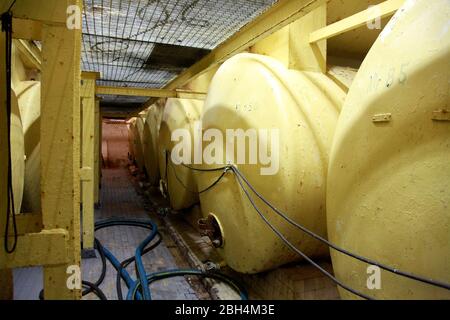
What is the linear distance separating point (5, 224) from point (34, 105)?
5.85ft

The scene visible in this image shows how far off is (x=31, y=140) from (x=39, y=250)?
1586 mm

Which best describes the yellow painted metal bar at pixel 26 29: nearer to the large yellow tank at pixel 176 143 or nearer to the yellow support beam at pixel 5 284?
the yellow support beam at pixel 5 284

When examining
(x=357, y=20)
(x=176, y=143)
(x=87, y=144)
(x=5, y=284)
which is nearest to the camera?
(x=5, y=284)

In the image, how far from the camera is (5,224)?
47.6 inches

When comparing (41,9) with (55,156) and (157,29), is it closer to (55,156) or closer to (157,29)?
(55,156)

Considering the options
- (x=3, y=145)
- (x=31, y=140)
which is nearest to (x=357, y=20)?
(x=3, y=145)

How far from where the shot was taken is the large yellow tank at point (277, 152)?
225 centimetres

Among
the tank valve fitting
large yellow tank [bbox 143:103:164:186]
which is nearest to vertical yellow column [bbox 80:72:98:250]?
the tank valve fitting

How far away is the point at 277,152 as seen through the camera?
2258 mm

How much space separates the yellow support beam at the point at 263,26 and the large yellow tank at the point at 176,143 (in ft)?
3.34

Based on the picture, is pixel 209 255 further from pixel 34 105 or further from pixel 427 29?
pixel 427 29

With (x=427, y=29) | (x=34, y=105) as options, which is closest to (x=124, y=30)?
(x=34, y=105)

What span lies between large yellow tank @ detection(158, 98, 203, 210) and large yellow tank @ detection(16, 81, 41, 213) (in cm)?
207

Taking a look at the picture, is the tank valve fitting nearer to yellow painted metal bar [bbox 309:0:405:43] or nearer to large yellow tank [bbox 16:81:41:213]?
large yellow tank [bbox 16:81:41:213]
